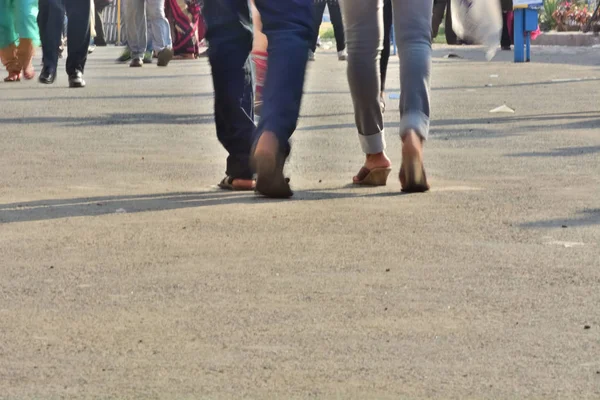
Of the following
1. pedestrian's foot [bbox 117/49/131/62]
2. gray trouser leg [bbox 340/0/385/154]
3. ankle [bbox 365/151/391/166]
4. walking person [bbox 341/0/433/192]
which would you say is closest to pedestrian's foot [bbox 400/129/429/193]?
walking person [bbox 341/0/433/192]

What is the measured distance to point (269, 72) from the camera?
5.00 metres

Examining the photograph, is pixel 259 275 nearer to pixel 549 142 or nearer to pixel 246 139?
pixel 246 139

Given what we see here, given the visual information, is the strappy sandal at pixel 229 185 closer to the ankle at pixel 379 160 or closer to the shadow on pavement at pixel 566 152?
the ankle at pixel 379 160

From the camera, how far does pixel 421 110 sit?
5699 millimetres

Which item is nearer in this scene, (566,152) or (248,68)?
(248,68)

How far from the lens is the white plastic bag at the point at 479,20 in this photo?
20.3ft

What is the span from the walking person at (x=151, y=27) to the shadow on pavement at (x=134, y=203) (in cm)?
1287

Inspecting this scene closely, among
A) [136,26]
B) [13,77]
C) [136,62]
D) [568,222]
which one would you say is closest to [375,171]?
[568,222]

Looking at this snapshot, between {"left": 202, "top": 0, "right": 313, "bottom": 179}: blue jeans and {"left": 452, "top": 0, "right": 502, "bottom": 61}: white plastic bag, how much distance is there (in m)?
0.89

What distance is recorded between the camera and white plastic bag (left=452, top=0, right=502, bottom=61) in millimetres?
6191

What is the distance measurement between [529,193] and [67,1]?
25.5 ft

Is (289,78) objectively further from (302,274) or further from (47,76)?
(47,76)

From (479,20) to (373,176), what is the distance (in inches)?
30.0

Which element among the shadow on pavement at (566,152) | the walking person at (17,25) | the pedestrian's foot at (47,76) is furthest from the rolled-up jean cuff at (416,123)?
the walking person at (17,25)
